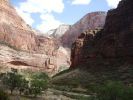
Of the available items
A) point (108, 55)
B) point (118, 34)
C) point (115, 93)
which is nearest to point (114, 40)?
point (118, 34)

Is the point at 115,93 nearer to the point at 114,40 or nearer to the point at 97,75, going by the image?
the point at 97,75

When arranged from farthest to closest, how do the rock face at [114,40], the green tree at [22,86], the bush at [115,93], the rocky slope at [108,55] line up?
the rock face at [114,40] < the rocky slope at [108,55] < the green tree at [22,86] < the bush at [115,93]

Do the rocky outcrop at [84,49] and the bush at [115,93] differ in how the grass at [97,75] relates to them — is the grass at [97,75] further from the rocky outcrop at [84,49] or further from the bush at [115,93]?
the bush at [115,93]

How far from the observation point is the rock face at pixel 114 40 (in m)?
128

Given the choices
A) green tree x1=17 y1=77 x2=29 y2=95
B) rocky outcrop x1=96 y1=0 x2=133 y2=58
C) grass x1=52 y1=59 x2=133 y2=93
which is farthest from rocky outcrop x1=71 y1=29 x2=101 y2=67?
green tree x1=17 y1=77 x2=29 y2=95

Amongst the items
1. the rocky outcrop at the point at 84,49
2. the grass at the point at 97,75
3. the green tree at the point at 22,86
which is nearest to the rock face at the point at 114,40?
the rocky outcrop at the point at 84,49

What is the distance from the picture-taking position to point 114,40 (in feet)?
438

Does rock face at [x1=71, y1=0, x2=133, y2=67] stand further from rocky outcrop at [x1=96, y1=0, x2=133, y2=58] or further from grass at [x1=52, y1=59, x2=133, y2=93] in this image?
grass at [x1=52, y1=59, x2=133, y2=93]

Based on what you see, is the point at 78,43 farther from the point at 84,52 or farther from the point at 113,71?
the point at 113,71

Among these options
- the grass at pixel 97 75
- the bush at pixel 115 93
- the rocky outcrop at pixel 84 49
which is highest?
the rocky outcrop at pixel 84 49

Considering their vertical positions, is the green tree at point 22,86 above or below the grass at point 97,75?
below

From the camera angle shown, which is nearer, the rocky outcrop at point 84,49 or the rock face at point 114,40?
the rock face at point 114,40

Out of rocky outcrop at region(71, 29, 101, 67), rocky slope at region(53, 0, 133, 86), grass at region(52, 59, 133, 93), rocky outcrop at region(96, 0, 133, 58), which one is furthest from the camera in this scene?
rocky outcrop at region(71, 29, 101, 67)

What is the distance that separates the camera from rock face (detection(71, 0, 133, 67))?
5044 inches
